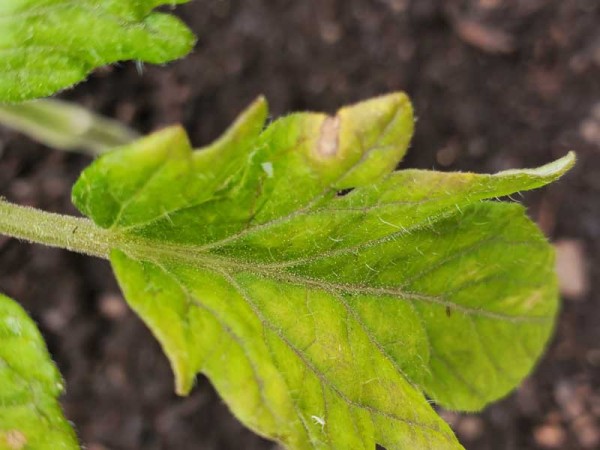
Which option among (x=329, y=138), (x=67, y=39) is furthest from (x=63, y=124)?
(x=329, y=138)

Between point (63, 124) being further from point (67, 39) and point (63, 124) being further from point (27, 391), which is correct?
point (27, 391)

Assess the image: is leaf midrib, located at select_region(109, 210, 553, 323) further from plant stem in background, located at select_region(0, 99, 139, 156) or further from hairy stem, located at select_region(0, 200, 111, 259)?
plant stem in background, located at select_region(0, 99, 139, 156)

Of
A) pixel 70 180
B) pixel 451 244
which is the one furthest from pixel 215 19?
pixel 451 244

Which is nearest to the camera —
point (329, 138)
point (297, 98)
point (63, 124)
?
point (329, 138)

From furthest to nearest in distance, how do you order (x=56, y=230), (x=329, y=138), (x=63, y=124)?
(x=63, y=124) < (x=56, y=230) < (x=329, y=138)

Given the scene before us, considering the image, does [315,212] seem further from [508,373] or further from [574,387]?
[574,387]

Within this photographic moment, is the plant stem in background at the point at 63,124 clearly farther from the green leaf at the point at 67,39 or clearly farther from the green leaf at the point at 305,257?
the green leaf at the point at 305,257

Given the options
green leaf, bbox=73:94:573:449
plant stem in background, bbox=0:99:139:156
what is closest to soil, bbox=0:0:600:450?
plant stem in background, bbox=0:99:139:156
